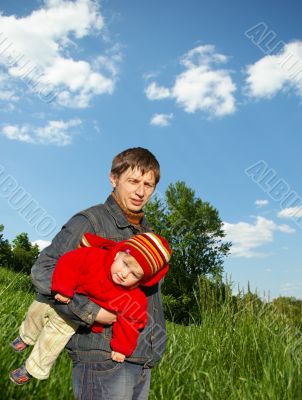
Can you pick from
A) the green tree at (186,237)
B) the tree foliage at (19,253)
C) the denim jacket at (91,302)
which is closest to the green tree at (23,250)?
the tree foliage at (19,253)

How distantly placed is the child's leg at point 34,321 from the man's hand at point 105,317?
526 millimetres

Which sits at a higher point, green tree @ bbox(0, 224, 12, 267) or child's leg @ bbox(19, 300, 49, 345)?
green tree @ bbox(0, 224, 12, 267)

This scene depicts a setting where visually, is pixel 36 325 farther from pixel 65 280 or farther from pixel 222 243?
pixel 222 243

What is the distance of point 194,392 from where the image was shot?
4.01 m

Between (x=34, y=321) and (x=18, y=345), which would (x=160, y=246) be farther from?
(x=18, y=345)

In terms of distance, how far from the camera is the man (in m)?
2.10

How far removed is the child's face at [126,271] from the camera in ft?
6.93

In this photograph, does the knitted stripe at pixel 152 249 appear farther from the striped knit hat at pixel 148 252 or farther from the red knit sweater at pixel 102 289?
the red knit sweater at pixel 102 289

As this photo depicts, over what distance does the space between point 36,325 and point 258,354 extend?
312 centimetres

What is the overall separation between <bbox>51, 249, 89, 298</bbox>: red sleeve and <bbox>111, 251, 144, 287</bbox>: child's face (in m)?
0.17

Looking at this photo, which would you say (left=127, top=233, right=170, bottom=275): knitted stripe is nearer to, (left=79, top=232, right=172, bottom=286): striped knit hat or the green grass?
(left=79, top=232, right=172, bottom=286): striped knit hat

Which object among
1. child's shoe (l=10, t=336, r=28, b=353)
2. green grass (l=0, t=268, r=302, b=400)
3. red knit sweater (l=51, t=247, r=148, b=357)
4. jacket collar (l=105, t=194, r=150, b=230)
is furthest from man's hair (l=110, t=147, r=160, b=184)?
green grass (l=0, t=268, r=302, b=400)

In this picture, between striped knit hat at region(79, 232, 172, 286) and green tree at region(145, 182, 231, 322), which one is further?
green tree at region(145, 182, 231, 322)

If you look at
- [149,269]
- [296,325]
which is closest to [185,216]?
[296,325]
